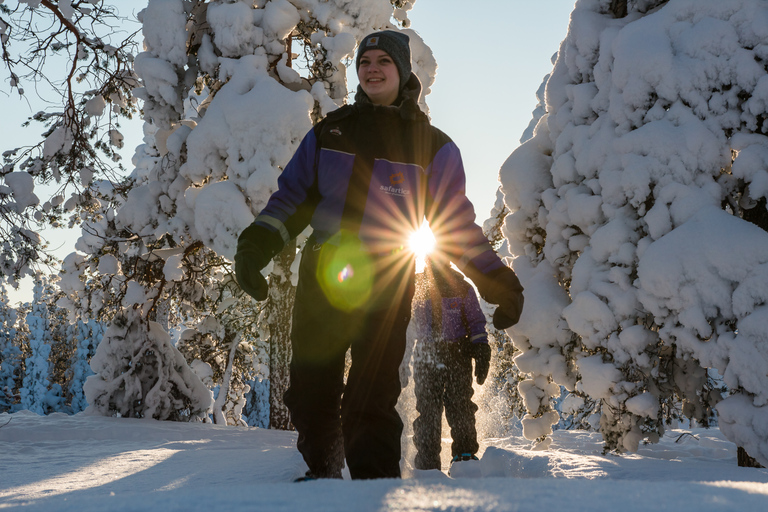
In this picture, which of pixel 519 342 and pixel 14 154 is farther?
pixel 14 154

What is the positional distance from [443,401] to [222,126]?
3.93 metres

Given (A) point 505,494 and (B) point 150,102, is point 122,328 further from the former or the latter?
(A) point 505,494

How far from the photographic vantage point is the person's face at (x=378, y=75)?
2.99 m

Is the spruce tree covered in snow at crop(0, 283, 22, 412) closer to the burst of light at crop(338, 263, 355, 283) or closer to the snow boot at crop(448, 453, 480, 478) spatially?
the snow boot at crop(448, 453, 480, 478)

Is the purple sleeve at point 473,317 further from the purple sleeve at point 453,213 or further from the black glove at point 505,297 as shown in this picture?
the black glove at point 505,297

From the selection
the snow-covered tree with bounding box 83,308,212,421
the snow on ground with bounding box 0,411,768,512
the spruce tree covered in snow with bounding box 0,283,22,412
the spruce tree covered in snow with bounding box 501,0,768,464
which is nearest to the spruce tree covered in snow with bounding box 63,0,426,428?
the snow-covered tree with bounding box 83,308,212,421

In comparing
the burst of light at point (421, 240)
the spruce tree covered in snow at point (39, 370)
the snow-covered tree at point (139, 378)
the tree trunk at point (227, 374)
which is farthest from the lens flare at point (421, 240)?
the spruce tree covered in snow at point (39, 370)

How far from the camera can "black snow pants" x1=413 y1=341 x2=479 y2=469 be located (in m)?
4.80

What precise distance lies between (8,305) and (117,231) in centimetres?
3744

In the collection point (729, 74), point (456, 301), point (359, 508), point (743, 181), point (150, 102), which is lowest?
point (359, 508)

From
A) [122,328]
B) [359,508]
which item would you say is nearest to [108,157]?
[122,328]

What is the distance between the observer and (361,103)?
9.70 feet

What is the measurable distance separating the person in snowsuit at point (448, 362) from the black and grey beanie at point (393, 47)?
2234 millimetres

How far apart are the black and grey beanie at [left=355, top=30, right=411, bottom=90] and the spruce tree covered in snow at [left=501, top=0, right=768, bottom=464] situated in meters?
2.00
